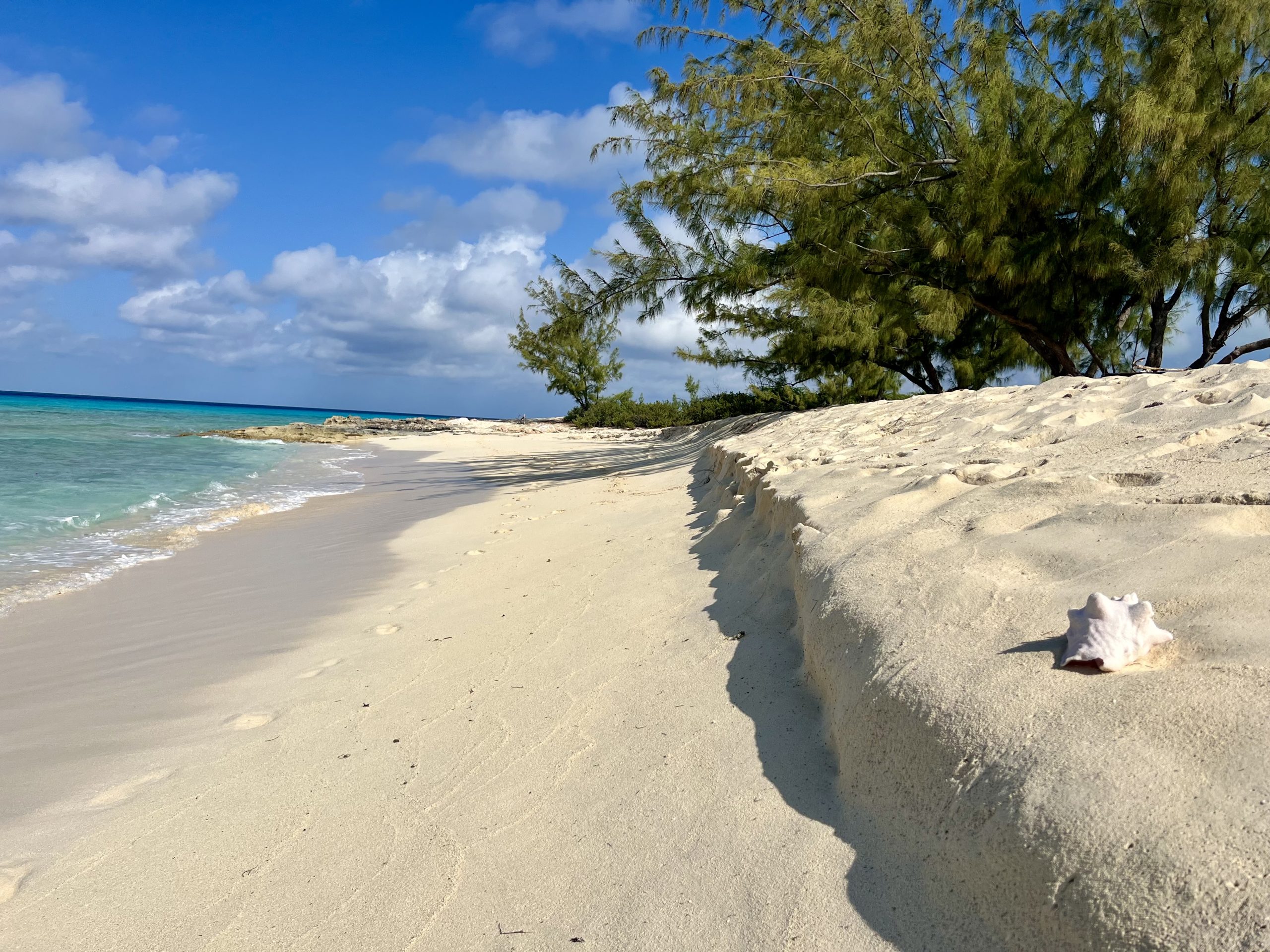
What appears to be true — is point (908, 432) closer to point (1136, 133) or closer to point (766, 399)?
point (1136, 133)

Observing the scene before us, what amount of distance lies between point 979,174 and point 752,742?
8325mm

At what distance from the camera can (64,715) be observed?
289 cm

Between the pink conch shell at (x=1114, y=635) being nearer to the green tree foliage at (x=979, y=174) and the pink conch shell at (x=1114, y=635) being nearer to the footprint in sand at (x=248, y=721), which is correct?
the footprint in sand at (x=248, y=721)

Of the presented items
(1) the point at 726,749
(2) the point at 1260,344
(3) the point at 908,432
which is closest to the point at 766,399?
(2) the point at 1260,344

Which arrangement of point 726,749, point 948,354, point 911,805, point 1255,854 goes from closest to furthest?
point 1255,854 < point 911,805 < point 726,749 < point 948,354

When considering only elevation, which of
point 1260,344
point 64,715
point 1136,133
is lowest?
point 64,715

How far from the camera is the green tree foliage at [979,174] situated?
7742 millimetres

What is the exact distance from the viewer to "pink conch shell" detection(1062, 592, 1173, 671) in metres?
1.50

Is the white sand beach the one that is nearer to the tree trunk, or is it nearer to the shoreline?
Answer: the shoreline

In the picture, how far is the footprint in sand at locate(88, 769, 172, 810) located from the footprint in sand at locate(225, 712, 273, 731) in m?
0.30

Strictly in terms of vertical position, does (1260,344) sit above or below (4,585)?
above

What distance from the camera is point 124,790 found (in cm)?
A: 230

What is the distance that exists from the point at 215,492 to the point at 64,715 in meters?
7.51

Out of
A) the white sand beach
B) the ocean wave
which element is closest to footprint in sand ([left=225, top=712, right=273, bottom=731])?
the white sand beach
